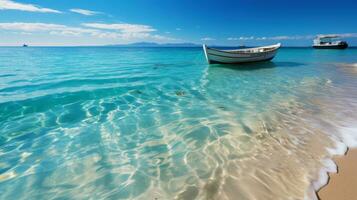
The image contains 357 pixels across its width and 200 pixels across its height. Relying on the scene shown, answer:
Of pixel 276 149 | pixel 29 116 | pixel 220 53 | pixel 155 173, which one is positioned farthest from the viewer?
pixel 220 53

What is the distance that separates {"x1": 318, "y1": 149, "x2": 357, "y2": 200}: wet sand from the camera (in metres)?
2.67

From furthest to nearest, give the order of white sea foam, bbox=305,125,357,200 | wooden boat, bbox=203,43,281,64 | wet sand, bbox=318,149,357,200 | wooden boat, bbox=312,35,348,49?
1. wooden boat, bbox=312,35,348,49
2. wooden boat, bbox=203,43,281,64
3. white sea foam, bbox=305,125,357,200
4. wet sand, bbox=318,149,357,200

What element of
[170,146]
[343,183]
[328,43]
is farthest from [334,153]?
[328,43]

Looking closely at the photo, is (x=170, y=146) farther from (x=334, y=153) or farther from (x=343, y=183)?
(x=334, y=153)

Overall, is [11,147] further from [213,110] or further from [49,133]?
[213,110]

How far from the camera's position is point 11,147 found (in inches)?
173

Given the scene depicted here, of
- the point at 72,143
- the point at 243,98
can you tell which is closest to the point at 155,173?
the point at 72,143

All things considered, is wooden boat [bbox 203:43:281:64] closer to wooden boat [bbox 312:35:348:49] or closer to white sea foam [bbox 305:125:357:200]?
white sea foam [bbox 305:125:357:200]

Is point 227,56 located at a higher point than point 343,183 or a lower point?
higher

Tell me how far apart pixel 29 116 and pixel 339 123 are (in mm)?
8853

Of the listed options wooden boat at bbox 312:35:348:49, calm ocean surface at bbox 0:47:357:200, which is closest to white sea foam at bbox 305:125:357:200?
calm ocean surface at bbox 0:47:357:200

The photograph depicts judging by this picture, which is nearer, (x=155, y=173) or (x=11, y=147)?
(x=155, y=173)

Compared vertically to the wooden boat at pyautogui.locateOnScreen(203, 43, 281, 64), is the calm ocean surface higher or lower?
lower

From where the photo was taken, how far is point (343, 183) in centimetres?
292
